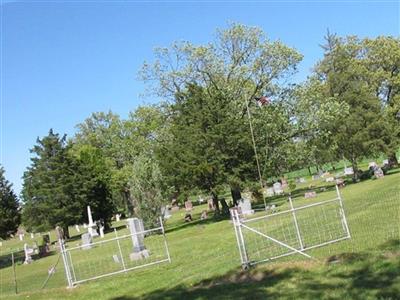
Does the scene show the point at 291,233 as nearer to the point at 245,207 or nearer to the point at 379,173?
the point at 245,207

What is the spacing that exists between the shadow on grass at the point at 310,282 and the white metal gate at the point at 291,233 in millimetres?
912

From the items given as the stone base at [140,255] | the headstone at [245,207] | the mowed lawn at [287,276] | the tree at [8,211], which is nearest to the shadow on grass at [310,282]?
the mowed lawn at [287,276]

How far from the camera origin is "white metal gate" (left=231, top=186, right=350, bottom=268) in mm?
12391

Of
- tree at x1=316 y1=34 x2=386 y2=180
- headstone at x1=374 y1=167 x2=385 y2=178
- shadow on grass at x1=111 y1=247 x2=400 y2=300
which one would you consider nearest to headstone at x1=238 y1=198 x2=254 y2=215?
headstone at x1=374 y1=167 x2=385 y2=178

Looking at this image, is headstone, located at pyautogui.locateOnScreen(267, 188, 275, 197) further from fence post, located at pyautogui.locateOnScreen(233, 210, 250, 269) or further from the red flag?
fence post, located at pyautogui.locateOnScreen(233, 210, 250, 269)

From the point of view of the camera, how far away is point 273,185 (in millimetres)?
52906

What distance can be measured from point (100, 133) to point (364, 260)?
73692 mm

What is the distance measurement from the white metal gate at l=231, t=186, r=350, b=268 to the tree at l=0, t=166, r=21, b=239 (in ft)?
111

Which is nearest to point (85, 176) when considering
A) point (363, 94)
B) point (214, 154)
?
point (214, 154)

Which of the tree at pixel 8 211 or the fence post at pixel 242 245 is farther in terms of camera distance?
the tree at pixel 8 211

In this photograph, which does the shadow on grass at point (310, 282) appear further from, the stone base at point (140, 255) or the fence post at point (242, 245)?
the stone base at point (140, 255)

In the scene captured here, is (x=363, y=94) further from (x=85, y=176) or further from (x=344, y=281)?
(x=344, y=281)

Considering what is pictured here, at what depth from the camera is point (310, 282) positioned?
9.46m

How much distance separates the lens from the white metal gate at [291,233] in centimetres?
1239
